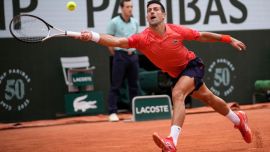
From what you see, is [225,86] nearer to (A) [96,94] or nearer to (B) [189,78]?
(A) [96,94]

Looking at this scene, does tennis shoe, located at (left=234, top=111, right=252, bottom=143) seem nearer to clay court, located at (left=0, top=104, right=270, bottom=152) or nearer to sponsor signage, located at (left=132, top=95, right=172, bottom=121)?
clay court, located at (left=0, top=104, right=270, bottom=152)

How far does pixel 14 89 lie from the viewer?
9.88m

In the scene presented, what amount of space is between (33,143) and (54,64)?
12.0ft

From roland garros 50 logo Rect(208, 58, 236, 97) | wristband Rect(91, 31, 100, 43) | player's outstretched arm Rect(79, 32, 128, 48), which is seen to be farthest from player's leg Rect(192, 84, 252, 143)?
roland garros 50 logo Rect(208, 58, 236, 97)

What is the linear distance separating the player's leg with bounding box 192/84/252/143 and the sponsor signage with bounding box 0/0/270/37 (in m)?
4.97

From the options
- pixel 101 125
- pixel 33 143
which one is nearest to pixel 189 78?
pixel 33 143

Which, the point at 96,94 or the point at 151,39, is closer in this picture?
the point at 151,39

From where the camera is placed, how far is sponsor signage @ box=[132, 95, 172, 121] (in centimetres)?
903

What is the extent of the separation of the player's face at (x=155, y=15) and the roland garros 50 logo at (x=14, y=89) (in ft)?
16.2

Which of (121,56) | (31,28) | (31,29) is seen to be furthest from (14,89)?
(31,29)

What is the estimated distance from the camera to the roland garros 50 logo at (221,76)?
37.6ft

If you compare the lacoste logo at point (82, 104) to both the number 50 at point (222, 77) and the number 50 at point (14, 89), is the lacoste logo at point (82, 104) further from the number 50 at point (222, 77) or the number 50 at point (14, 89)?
the number 50 at point (222, 77)

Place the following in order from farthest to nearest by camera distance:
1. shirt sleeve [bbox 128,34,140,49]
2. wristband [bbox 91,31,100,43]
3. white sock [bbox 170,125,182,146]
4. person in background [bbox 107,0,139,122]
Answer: person in background [bbox 107,0,139,122]
shirt sleeve [bbox 128,34,140,49]
wristband [bbox 91,31,100,43]
white sock [bbox 170,125,182,146]

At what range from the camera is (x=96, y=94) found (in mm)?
10141
